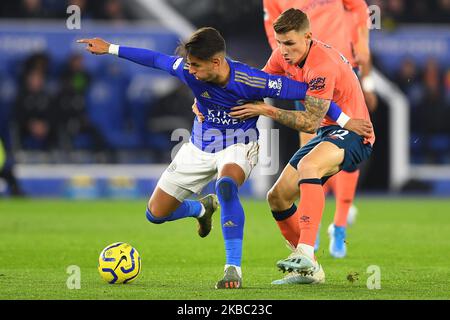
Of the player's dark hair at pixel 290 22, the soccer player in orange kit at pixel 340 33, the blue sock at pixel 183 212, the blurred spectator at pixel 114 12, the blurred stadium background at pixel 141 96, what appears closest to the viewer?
the player's dark hair at pixel 290 22

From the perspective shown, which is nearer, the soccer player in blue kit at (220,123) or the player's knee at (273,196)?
the soccer player in blue kit at (220,123)

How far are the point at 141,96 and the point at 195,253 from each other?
10149 millimetres

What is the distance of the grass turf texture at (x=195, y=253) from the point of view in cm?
686

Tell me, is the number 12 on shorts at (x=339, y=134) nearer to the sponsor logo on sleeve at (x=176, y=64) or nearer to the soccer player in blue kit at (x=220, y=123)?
the soccer player in blue kit at (x=220, y=123)

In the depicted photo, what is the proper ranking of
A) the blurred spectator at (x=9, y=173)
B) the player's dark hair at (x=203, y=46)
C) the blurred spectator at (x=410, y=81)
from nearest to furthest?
the player's dark hair at (x=203, y=46) < the blurred spectator at (x=9, y=173) < the blurred spectator at (x=410, y=81)

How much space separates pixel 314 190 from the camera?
7.34m

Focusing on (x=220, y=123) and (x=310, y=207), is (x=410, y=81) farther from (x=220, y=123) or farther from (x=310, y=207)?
(x=310, y=207)

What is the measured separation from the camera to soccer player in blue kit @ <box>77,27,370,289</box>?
23.4ft

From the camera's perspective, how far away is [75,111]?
19.3 metres

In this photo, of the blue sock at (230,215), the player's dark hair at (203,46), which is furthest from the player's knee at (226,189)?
the player's dark hair at (203,46)

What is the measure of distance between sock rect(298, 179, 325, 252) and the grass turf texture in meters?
0.38

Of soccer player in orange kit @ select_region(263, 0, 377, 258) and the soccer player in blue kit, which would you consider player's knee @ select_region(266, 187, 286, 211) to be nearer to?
the soccer player in blue kit

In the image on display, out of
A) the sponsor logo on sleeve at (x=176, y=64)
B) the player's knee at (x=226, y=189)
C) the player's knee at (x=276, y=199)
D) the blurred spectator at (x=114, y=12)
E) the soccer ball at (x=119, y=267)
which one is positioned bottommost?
the soccer ball at (x=119, y=267)

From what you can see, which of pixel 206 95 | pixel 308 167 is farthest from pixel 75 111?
pixel 308 167
